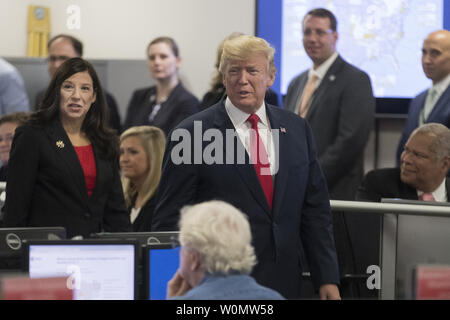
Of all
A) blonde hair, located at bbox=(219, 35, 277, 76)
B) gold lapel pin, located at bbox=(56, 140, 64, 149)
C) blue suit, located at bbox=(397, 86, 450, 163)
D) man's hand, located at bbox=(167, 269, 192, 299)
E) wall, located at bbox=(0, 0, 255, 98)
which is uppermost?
wall, located at bbox=(0, 0, 255, 98)

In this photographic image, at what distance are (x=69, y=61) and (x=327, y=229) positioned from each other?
1.51 m

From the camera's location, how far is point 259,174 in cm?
315

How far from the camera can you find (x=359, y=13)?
6.47 metres

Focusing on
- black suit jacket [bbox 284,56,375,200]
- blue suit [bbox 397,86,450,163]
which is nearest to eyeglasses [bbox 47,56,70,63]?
black suit jacket [bbox 284,56,375,200]

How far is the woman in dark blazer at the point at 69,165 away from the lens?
361 cm

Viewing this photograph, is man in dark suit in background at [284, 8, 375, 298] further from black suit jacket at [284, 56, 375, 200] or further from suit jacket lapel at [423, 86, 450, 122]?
suit jacket lapel at [423, 86, 450, 122]

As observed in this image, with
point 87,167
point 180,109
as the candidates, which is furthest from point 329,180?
point 87,167

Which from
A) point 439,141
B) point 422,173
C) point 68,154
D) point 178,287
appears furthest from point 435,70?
point 178,287

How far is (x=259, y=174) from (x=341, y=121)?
6.59ft

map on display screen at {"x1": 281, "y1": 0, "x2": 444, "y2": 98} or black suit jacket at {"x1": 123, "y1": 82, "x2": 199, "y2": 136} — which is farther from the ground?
map on display screen at {"x1": 281, "y1": 0, "x2": 444, "y2": 98}

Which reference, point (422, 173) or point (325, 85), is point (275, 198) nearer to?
point (422, 173)

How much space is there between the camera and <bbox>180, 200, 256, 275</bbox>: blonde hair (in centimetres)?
218

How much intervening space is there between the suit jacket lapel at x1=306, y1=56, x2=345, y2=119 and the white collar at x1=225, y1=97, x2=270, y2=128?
1845 mm
